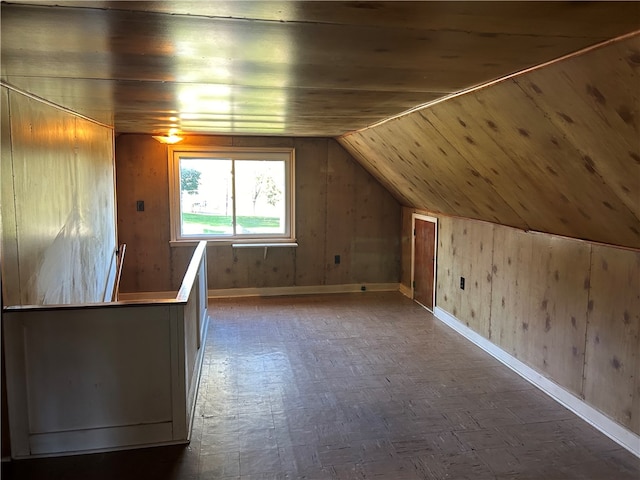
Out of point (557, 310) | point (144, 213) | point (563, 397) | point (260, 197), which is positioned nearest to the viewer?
point (563, 397)

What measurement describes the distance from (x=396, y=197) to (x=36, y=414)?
4.90 m

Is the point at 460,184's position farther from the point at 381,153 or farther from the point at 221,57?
the point at 221,57

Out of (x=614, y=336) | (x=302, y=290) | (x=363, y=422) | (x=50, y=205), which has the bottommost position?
(x=363, y=422)

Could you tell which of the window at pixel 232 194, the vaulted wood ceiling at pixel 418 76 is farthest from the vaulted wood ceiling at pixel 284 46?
the window at pixel 232 194

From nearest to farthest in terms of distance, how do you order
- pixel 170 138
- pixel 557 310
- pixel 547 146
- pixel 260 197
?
1. pixel 547 146
2. pixel 557 310
3. pixel 170 138
4. pixel 260 197

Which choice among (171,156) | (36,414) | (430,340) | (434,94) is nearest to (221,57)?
(434,94)

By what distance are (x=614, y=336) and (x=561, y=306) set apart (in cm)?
52

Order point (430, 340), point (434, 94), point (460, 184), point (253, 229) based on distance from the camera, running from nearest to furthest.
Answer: point (434, 94) < point (460, 184) < point (430, 340) < point (253, 229)

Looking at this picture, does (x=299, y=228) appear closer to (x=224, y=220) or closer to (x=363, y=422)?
(x=224, y=220)

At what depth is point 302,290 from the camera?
259 inches

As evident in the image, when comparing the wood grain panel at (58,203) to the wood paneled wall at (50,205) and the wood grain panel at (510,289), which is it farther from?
the wood grain panel at (510,289)

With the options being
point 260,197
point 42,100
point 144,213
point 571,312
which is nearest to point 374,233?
point 260,197

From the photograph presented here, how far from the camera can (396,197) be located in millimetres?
6504

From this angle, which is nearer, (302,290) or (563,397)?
(563,397)
